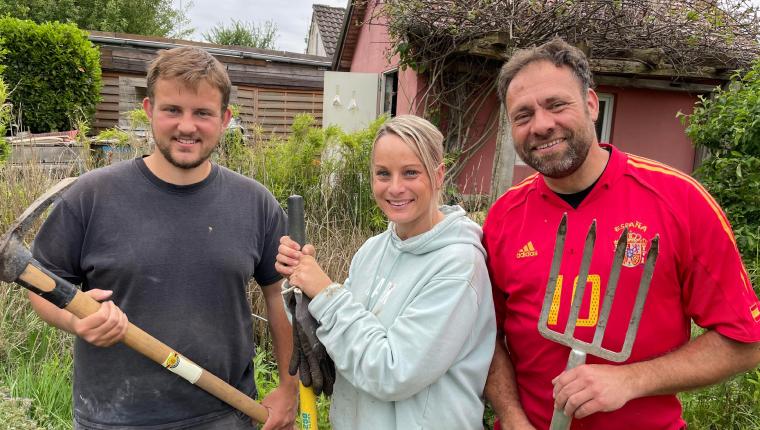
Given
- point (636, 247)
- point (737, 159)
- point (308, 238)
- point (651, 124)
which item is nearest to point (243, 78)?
point (651, 124)

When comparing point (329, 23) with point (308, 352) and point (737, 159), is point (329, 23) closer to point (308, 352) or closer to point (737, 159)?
point (737, 159)

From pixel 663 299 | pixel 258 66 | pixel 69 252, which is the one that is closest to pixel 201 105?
pixel 69 252

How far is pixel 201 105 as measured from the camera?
189 centimetres

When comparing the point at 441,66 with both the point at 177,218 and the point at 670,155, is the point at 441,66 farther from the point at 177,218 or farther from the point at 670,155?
the point at 177,218

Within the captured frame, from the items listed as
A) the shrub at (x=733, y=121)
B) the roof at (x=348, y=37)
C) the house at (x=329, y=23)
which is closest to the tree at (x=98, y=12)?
the house at (x=329, y=23)

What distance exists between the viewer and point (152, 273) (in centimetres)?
182

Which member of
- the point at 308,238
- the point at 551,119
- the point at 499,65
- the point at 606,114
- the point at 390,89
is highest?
the point at 499,65

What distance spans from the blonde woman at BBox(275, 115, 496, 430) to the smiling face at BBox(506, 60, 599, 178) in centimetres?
31

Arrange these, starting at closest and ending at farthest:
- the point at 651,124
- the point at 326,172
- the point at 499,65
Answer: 1. the point at 326,172
2. the point at 499,65
3. the point at 651,124

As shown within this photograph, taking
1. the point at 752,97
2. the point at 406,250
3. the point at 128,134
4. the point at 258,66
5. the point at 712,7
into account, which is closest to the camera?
the point at 406,250

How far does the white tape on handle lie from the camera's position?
5.82ft

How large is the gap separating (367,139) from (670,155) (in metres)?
6.87

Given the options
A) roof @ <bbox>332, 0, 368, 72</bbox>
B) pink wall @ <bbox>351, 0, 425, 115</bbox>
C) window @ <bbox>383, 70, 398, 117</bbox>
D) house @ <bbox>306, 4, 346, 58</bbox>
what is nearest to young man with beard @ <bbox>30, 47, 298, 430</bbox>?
pink wall @ <bbox>351, 0, 425, 115</bbox>

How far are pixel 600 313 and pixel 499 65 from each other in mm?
7111
